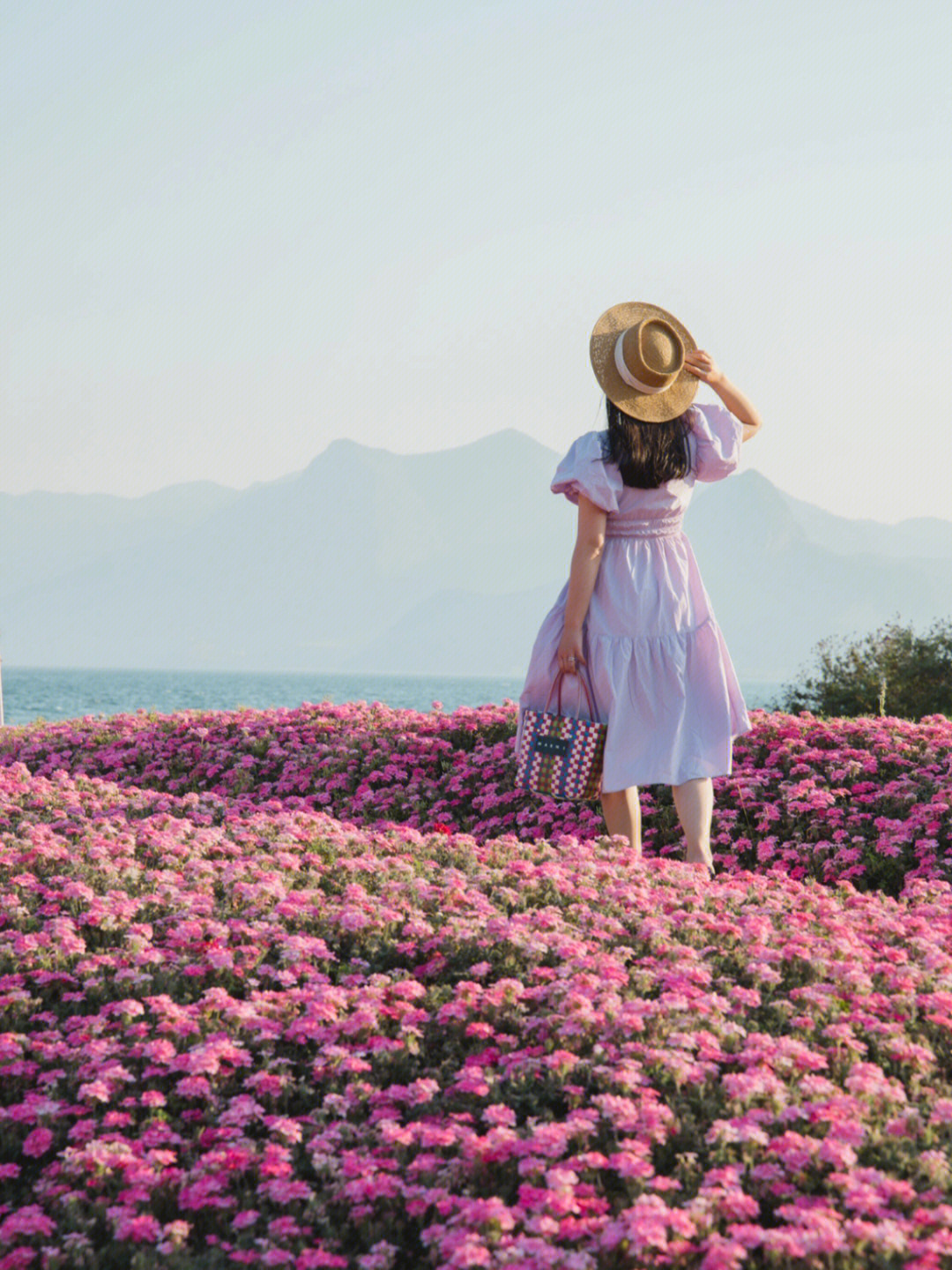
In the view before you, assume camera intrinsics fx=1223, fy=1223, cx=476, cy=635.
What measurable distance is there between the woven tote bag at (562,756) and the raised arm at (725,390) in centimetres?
189

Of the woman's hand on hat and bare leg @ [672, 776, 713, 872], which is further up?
the woman's hand on hat

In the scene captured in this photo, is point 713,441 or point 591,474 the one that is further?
point 713,441

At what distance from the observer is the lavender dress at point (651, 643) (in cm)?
706

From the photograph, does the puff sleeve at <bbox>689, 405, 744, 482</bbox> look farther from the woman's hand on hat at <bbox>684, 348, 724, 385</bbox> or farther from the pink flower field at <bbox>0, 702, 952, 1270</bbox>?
the pink flower field at <bbox>0, 702, 952, 1270</bbox>

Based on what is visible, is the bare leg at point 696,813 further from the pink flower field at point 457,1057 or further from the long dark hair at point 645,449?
the long dark hair at point 645,449

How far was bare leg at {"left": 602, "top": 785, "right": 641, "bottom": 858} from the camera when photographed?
292 inches

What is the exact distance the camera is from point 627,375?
6.90 metres

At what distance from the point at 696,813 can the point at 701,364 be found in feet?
8.59

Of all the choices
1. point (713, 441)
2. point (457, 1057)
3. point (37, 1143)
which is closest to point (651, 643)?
point (713, 441)

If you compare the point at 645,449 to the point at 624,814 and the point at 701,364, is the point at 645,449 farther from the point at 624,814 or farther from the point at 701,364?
the point at 624,814

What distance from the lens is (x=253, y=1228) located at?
3822 mm

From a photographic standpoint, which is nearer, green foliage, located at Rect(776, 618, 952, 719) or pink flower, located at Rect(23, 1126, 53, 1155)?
pink flower, located at Rect(23, 1126, 53, 1155)

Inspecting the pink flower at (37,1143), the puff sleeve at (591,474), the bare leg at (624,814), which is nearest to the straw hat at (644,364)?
the puff sleeve at (591,474)

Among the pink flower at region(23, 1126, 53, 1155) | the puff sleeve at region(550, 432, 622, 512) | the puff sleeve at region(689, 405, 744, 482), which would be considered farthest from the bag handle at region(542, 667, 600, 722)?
the pink flower at region(23, 1126, 53, 1155)
